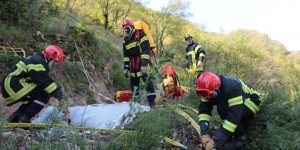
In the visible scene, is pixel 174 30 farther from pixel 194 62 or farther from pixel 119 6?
pixel 194 62

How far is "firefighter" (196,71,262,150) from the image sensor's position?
13.5 ft

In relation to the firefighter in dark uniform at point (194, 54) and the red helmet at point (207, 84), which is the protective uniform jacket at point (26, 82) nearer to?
the red helmet at point (207, 84)

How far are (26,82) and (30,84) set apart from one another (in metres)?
0.08

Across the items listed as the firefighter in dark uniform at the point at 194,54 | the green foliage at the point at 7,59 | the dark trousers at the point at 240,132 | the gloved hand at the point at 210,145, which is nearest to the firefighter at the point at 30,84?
the green foliage at the point at 7,59

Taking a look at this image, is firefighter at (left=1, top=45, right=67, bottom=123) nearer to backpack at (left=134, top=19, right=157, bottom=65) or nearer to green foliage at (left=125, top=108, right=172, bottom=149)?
green foliage at (left=125, top=108, right=172, bottom=149)

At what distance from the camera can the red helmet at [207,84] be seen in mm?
4188

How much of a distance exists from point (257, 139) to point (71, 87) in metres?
5.01

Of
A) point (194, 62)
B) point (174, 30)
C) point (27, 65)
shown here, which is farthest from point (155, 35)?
point (27, 65)

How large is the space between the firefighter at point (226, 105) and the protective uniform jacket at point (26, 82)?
2.22 m

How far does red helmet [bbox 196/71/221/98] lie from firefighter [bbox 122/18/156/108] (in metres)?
2.73

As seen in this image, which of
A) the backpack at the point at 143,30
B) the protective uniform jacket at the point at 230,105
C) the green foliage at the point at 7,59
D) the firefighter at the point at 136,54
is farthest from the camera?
the backpack at the point at 143,30

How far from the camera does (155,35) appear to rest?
39.2 metres

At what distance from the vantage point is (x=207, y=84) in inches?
165

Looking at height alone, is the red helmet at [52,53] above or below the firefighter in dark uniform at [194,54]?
above
